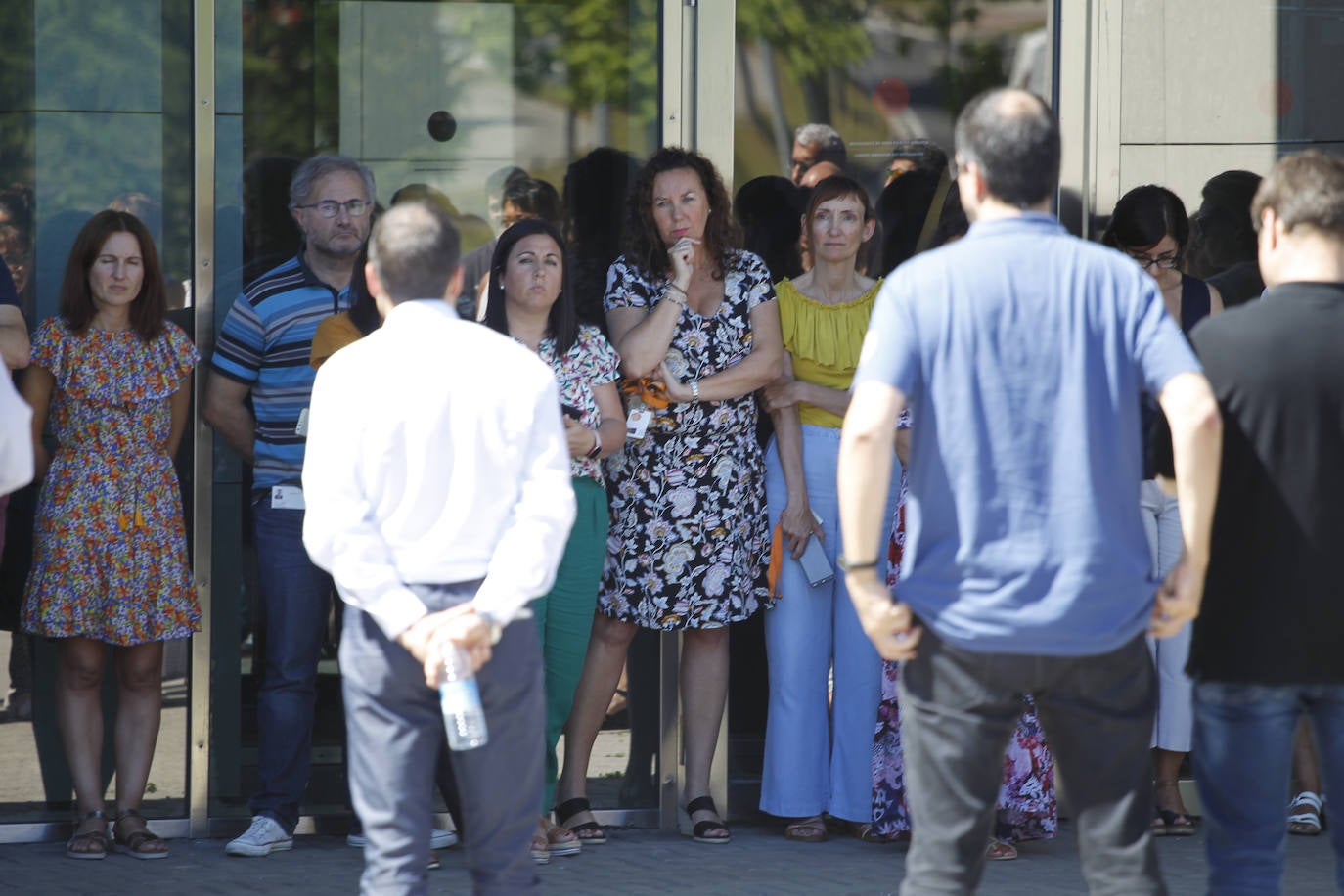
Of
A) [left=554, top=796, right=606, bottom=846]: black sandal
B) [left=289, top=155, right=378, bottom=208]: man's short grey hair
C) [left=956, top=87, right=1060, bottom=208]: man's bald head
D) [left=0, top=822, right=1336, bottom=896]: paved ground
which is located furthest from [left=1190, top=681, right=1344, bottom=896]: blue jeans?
[left=289, top=155, right=378, bottom=208]: man's short grey hair

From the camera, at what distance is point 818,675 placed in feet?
17.8

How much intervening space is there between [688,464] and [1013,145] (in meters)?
2.38

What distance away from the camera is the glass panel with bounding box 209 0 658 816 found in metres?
5.57

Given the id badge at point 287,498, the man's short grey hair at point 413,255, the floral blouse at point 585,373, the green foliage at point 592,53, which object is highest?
the green foliage at point 592,53

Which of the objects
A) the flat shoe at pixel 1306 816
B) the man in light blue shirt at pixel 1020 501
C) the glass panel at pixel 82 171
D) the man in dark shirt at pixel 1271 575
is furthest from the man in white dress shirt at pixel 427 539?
the flat shoe at pixel 1306 816

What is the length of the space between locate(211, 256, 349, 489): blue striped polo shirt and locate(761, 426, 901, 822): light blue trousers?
1.51 m

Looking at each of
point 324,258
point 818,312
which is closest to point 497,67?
point 324,258

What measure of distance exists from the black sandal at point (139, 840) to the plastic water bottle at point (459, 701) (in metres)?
2.36

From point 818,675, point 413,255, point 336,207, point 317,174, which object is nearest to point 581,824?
point 818,675

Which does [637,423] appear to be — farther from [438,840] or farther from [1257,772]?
[1257,772]

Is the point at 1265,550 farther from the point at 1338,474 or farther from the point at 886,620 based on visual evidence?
the point at 886,620

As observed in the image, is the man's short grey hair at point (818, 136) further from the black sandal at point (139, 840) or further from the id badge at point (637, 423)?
the black sandal at point (139, 840)

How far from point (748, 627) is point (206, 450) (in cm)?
191

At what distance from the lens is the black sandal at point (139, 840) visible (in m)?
5.12
